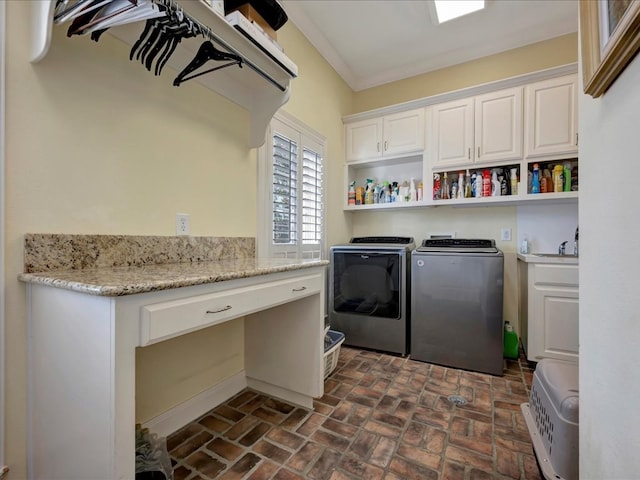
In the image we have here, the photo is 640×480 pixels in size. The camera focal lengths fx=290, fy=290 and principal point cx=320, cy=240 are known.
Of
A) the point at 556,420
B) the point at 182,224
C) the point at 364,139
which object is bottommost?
the point at 556,420

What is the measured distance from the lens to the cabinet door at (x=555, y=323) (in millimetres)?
2070

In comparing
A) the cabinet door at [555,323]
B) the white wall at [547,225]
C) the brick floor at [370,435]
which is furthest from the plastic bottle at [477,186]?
the brick floor at [370,435]

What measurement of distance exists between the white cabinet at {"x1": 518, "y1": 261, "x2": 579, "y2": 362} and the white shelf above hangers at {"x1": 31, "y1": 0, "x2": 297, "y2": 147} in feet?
7.21

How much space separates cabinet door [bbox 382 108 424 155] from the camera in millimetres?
2738

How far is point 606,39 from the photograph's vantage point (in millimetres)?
651

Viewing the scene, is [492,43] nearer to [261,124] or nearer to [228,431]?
[261,124]

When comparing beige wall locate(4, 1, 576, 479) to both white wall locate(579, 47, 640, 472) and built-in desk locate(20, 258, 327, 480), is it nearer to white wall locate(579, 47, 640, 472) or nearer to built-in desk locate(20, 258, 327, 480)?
built-in desk locate(20, 258, 327, 480)

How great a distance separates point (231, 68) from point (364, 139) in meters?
1.72

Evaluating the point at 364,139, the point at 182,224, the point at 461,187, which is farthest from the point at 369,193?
the point at 182,224

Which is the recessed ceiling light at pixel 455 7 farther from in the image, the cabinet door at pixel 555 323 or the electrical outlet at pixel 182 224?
the electrical outlet at pixel 182 224

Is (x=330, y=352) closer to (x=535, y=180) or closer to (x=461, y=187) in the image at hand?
(x=461, y=187)

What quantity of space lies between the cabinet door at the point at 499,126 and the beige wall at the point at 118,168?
6.33 ft

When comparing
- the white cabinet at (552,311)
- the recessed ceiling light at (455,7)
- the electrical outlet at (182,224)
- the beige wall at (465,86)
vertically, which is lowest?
the white cabinet at (552,311)

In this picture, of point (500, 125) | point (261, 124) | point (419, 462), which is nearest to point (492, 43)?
point (500, 125)
